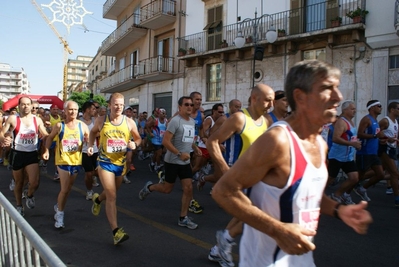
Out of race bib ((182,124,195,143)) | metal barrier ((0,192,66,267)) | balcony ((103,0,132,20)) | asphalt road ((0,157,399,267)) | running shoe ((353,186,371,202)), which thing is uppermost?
balcony ((103,0,132,20))

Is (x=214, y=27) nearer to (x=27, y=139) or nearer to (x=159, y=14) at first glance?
(x=159, y=14)

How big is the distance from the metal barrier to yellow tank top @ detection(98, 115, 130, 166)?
221cm

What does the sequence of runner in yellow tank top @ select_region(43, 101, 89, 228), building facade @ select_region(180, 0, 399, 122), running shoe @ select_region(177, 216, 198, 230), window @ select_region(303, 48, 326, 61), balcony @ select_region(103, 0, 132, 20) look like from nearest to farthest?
running shoe @ select_region(177, 216, 198, 230), runner in yellow tank top @ select_region(43, 101, 89, 228), building facade @ select_region(180, 0, 399, 122), window @ select_region(303, 48, 326, 61), balcony @ select_region(103, 0, 132, 20)

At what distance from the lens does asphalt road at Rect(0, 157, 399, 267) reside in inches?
163

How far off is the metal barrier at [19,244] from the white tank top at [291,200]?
2.98 feet

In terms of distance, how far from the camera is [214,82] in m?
19.8

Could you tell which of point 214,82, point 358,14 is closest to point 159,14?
point 214,82

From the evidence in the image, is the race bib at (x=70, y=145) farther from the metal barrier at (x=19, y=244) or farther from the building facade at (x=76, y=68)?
the building facade at (x=76, y=68)

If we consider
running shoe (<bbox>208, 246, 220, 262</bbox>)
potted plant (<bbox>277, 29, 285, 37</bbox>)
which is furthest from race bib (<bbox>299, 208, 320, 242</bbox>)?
potted plant (<bbox>277, 29, 285, 37</bbox>)

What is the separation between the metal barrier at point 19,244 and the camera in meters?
1.60

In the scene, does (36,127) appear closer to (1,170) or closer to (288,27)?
(1,170)

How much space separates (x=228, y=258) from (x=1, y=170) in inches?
379

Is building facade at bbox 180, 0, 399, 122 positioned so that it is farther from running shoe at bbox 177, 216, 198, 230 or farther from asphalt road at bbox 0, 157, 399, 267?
running shoe at bbox 177, 216, 198, 230

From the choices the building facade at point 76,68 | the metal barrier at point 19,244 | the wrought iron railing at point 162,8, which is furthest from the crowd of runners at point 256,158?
the building facade at point 76,68
